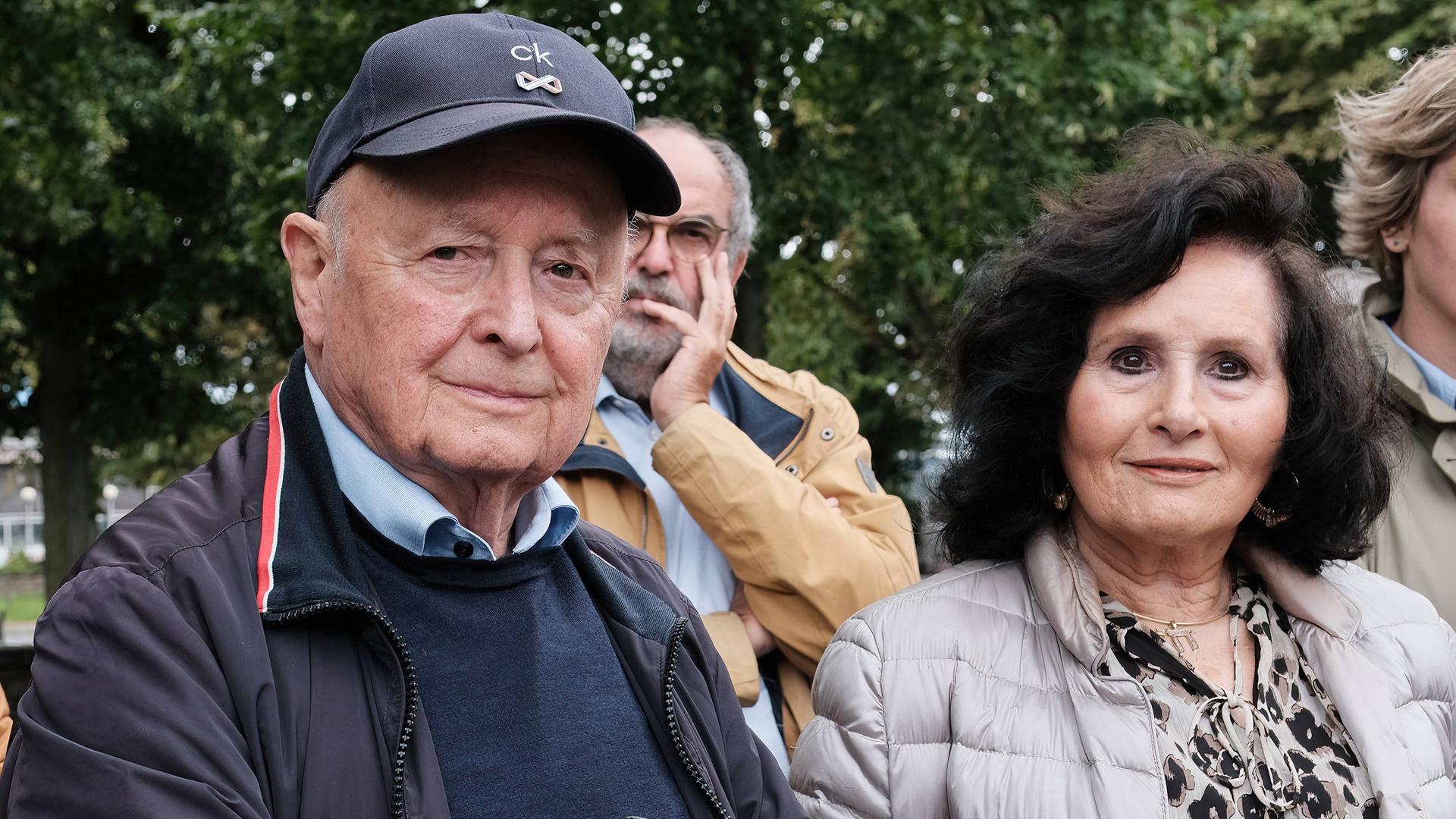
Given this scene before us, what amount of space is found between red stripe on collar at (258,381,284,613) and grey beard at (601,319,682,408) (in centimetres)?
151

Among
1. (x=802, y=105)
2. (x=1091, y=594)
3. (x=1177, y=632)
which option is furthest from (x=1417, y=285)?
(x=802, y=105)

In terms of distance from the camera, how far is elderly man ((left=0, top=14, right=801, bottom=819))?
151 cm

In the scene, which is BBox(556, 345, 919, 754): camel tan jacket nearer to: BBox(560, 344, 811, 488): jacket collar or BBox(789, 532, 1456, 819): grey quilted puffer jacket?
BBox(560, 344, 811, 488): jacket collar

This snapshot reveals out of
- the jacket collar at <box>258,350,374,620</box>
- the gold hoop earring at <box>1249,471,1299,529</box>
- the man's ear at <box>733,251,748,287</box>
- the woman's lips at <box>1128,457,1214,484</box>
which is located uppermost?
the jacket collar at <box>258,350,374,620</box>

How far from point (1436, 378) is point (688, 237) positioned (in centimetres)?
186

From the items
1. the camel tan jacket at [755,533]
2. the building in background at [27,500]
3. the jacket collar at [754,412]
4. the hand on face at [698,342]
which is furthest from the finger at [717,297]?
the building in background at [27,500]

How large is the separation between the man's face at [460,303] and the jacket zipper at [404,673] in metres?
0.27

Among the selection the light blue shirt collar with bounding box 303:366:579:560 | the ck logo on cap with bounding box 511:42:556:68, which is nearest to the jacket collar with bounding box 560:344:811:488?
the light blue shirt collar with bounding box 303:366:579:560

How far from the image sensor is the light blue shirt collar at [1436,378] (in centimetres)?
320

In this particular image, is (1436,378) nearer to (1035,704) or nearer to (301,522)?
(1035,704)

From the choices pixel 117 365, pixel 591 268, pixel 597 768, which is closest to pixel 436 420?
pixel 591 268

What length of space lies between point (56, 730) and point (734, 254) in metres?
2.41

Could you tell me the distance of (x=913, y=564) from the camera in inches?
127

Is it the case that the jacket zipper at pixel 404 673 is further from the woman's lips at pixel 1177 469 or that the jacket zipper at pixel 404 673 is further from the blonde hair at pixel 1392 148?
the blonde hair at pixel 1392 148
